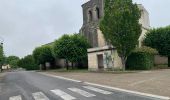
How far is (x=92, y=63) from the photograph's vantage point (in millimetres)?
43062

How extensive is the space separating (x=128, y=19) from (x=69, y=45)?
17.2 m

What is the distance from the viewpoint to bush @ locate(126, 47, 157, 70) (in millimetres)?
33781

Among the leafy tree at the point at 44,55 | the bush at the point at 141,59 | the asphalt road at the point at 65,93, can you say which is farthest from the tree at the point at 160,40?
the leafy tree at the point at 44,55

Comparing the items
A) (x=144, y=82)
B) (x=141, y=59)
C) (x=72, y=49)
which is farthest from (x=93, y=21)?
(x=144, y=82)

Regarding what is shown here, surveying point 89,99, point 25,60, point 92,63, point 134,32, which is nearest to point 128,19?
point 134,32

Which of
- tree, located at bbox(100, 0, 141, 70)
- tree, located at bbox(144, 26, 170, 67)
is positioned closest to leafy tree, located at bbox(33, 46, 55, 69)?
tree, located at bbox(144, 26, 170, 67)

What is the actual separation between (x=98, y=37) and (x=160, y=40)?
11.6 metres

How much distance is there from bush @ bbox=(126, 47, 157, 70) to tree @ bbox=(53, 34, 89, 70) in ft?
45.8

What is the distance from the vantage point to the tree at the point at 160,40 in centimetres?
3919

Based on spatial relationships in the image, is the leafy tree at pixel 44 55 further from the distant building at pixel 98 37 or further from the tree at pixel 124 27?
the tree at pixel 124 27

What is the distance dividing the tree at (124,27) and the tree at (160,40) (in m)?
6.82

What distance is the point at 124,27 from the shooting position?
108 feet

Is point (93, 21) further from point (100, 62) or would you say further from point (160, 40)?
point (160, 40)

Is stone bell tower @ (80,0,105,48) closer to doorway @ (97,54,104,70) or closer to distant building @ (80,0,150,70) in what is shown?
distant building @ (80,0,150,70)
